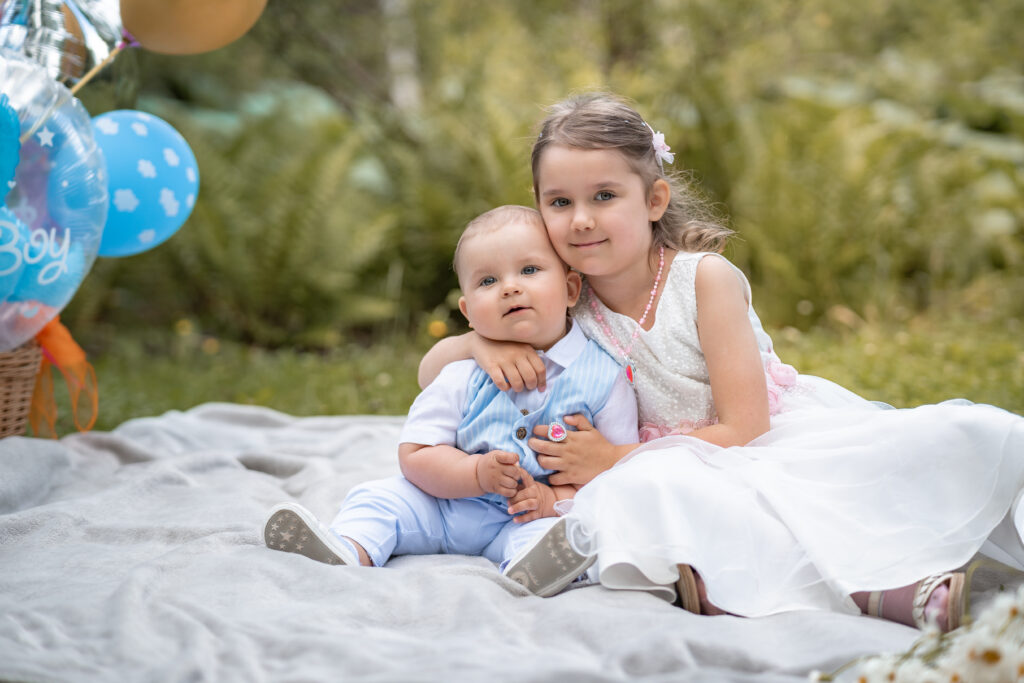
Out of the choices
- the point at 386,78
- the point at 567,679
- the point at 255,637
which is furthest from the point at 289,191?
the point at 567,679

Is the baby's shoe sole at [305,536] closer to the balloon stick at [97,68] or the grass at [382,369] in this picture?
the balloon stick at [97,68]

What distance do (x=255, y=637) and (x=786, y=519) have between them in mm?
1069

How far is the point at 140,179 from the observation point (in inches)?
119

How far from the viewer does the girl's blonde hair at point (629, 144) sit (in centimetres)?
215

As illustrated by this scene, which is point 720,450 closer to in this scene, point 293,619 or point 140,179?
point 293,619

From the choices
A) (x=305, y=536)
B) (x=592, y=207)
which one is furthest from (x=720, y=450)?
(x=305, y=536)

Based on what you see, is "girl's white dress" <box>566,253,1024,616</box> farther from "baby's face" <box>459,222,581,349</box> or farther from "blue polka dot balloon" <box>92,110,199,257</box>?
"blue polka dot balloon" <box>92,110,199,257</box>

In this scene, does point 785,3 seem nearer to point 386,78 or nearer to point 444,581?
point 386,78

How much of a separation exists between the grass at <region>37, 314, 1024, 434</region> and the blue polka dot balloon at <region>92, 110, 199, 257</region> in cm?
102

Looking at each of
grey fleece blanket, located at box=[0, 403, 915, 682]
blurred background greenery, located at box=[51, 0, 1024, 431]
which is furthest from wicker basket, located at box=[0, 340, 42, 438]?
blurred background greenery, located at box=[51, 0, 1024, 431]

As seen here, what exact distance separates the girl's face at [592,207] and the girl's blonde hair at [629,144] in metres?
0.03

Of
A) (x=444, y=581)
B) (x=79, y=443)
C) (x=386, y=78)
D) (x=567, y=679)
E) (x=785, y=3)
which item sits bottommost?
(x=79, y=443)

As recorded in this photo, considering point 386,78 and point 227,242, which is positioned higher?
point 386,78

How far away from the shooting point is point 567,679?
57.9 inches
